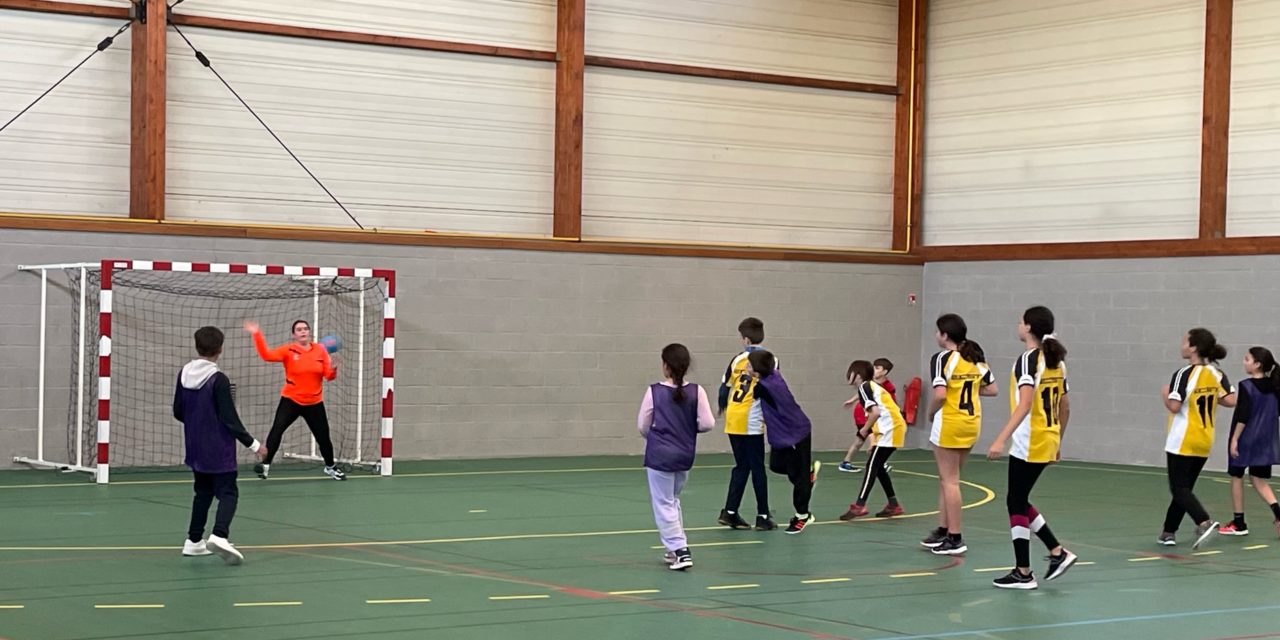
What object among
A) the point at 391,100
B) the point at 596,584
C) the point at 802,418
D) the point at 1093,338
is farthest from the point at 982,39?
the point at 596,584

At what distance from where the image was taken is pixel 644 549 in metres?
12.4

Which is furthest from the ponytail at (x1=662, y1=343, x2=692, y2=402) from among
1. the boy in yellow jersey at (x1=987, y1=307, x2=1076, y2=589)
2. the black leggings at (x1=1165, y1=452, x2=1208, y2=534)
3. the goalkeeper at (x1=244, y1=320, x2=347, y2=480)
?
the goalkeeper at (x1=244, y1=320, x2=347, y2=480)

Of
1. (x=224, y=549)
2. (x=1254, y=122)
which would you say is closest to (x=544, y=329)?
(x=1254, y=122)

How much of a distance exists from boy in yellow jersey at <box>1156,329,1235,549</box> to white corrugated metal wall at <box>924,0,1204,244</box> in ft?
30.4

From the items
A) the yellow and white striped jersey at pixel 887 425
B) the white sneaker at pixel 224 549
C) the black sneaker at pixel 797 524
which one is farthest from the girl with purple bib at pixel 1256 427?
the white sneaker at pixel 224 549

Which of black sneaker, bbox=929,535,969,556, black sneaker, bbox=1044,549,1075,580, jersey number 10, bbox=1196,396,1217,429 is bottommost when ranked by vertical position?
black sneaker, bbox=929,535,969,556

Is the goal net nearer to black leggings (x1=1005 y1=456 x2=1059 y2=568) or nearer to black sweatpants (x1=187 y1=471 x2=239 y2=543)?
black sweatpants (x1=187 y1=471 x2=239 y2=543)

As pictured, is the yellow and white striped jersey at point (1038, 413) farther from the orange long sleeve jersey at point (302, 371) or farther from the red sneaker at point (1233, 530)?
the orange long sleeve jersey at point (302, 371)

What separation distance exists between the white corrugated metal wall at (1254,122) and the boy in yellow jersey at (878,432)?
28.0ft

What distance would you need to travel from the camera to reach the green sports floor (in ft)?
29.3

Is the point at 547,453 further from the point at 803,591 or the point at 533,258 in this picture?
the point at 803,591

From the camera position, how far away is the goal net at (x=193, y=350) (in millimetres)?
18453

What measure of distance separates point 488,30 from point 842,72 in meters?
6.02

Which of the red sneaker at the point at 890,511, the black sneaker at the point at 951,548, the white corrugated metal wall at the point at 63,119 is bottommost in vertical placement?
the red sneaker at the point at 890,511
